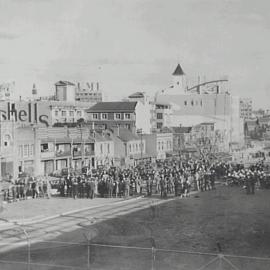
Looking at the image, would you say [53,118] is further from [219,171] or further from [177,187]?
[177,187]

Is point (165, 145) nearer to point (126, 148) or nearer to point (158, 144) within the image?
point (158, 144)

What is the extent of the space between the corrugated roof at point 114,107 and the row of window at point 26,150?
3240cm

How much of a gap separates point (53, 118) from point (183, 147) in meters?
22.5

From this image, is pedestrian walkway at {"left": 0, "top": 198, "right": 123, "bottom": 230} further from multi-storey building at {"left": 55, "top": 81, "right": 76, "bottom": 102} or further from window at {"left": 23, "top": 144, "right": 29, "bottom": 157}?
multi-storey building at {"left": 55, "top": 81, "right": 76, "bottom": 102}

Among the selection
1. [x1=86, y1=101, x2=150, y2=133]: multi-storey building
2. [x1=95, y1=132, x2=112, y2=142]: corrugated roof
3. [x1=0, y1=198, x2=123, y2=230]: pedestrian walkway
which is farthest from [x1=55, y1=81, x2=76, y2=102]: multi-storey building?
[x1=0, y1=198, x2=123, y2=230]: pedestrian walkway

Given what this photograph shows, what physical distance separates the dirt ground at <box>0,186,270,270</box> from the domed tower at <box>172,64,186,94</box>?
319ft

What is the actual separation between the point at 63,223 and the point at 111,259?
24.7 feet

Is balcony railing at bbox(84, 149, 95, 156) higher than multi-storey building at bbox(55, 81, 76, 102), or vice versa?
multi-storey building at bbox(55, 81, 76, 102)

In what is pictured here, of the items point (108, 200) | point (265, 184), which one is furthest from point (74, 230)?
point (265, 184)

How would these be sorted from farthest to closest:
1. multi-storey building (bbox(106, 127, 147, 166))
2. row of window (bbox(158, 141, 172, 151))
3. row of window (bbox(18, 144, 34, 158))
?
1. row of window (bbox(158, 141, 172, 151))
2. multi-storey building (bbox(106, 127, 147, 166))
3. row of window (bbox(18, 144, 34, 158))

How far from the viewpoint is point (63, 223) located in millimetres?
24219

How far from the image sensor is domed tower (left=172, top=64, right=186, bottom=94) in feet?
416

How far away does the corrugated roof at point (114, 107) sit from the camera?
283 feet

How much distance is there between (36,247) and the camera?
19.1 m
